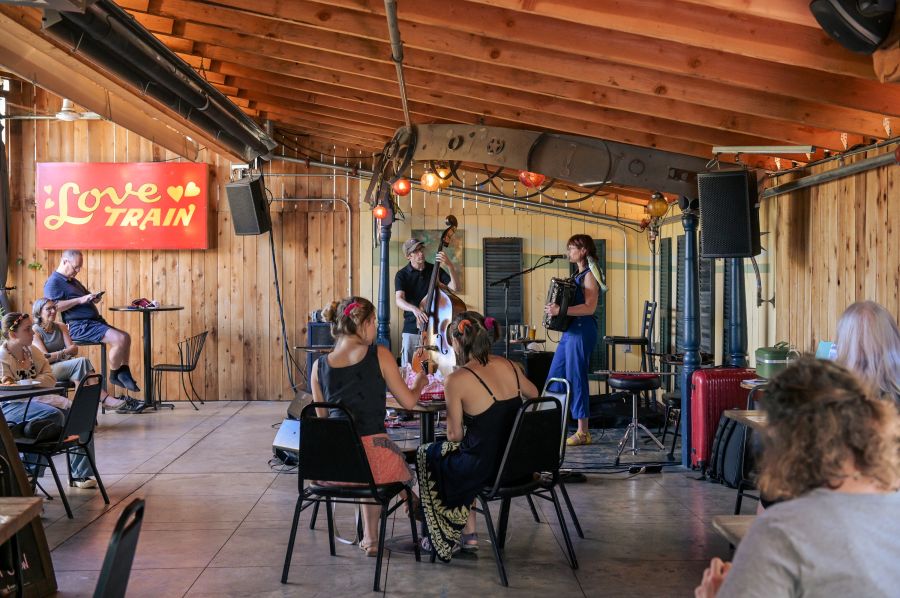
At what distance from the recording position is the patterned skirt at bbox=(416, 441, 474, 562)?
4.44 m

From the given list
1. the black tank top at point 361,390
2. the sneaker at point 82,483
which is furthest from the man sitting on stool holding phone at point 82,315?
the black tank top at point 361,390

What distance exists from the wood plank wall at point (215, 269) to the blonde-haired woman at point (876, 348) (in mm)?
7983

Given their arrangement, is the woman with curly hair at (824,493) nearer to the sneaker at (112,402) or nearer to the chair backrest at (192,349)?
the sneaker at (112,402)

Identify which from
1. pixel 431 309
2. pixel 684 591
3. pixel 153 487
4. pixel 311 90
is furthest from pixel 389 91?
pixel 684 591

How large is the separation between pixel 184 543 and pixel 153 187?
662 cm

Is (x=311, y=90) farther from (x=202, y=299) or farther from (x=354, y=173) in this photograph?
(x=202, y=299)

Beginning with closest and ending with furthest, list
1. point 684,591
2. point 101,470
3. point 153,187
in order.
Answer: point 684,591 → point 101,470 → point 153,187

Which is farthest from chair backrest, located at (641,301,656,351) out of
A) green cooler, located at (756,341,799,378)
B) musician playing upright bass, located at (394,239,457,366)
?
green cooler, located at (756,341,799,378)

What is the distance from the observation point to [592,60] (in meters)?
5.50

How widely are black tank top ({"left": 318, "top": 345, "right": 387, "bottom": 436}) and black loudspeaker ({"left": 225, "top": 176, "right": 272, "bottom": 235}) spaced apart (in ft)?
18.8

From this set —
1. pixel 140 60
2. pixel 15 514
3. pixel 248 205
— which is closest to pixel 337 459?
pixel 15 514

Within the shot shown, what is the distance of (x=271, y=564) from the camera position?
455 cm

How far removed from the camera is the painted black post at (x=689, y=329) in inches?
264

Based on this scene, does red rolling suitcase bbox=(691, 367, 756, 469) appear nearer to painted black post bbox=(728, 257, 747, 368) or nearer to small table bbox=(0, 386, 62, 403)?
painted black post bbox=(728, 257, 747, 368)
